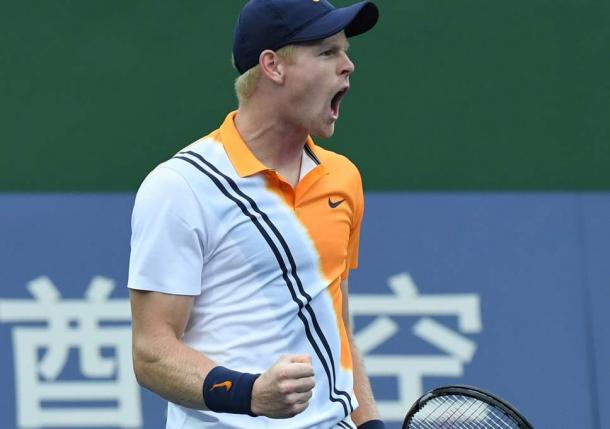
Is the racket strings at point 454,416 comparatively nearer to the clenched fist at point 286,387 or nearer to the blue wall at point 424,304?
the clenched fist at point 286,387

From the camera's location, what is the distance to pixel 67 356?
16.2ft

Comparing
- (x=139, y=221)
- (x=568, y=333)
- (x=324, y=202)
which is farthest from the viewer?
(x=568, y=333)

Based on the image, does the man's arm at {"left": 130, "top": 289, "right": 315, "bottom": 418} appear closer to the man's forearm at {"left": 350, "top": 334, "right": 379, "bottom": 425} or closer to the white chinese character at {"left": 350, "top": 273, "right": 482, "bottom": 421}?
the man's forearm at {"left": 350, "top": 334, "right": 379, "bottom": 425}

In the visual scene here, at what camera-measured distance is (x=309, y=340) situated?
2795mm

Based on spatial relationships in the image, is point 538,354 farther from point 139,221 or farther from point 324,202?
point 139,221

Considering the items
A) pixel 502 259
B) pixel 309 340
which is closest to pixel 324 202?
pixel 309 340

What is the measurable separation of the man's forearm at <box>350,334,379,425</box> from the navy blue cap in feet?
2.21

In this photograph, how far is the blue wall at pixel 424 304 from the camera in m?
4.80

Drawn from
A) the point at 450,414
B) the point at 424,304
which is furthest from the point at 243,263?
the point at 424,304

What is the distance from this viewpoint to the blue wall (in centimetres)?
480

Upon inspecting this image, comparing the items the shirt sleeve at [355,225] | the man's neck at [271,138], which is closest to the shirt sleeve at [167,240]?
the man's neck at [271,138]

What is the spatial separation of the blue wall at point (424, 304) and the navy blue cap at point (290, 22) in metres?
2.06

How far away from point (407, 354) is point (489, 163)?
0.72 metres

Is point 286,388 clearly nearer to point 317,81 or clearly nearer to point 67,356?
point 317,81
